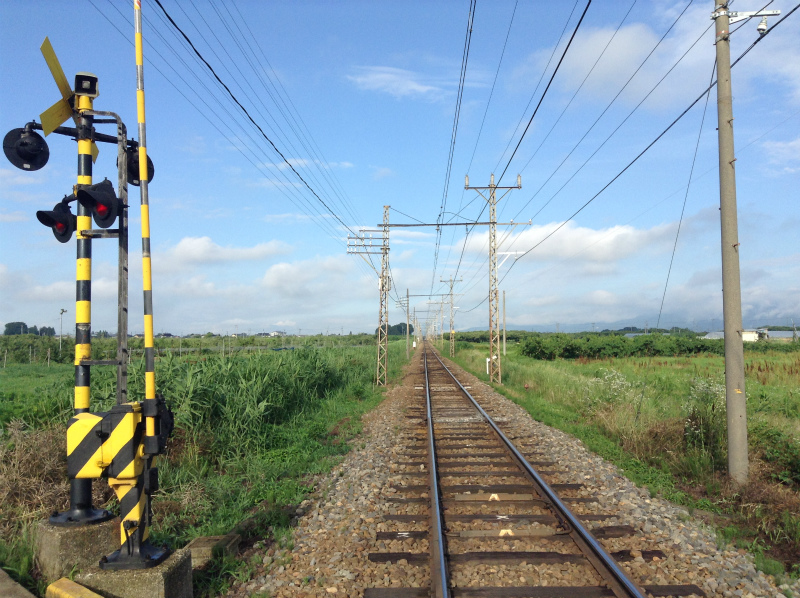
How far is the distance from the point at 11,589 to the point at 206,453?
487cm

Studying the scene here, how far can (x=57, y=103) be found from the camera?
415cm

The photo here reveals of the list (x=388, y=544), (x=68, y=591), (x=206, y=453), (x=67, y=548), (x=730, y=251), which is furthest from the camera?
(x=206, y=453)

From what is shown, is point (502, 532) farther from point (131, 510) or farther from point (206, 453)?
point (206, 453)

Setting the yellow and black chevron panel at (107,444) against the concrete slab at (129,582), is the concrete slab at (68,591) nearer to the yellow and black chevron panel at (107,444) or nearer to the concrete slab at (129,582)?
the concrete slab at (129,582)

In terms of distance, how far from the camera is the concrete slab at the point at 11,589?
3.79 m

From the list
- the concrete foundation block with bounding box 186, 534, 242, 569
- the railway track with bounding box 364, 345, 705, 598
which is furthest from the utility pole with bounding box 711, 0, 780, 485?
the concrete foundation block with bounding box 186, 534, 242, 569

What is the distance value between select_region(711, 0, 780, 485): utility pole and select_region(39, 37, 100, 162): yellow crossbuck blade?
26.0ft

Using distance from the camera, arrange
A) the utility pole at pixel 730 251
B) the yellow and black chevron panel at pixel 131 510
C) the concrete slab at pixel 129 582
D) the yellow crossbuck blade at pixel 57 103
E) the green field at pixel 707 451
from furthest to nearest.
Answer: the utility pole at pixel 730 251, the green field at pixel 707 451, the yellow crossbuck blade at pixel 57 103, the yellow and black chevron panel at pixel 131 510, the concrete slab at pixel 129 582

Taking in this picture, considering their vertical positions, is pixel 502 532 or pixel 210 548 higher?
pixel 210 548

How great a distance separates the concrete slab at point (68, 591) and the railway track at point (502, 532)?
6.78 feet

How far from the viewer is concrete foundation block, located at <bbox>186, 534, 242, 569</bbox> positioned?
491cm

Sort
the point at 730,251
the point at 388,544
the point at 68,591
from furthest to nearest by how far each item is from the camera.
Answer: the point at 730,251, the point at 388,544, the point at 68,591

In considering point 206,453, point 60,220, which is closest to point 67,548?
point 60,220

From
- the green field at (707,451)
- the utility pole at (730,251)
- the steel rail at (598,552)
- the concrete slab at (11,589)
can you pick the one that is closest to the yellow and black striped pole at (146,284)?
the concrete slab at (11,589)
